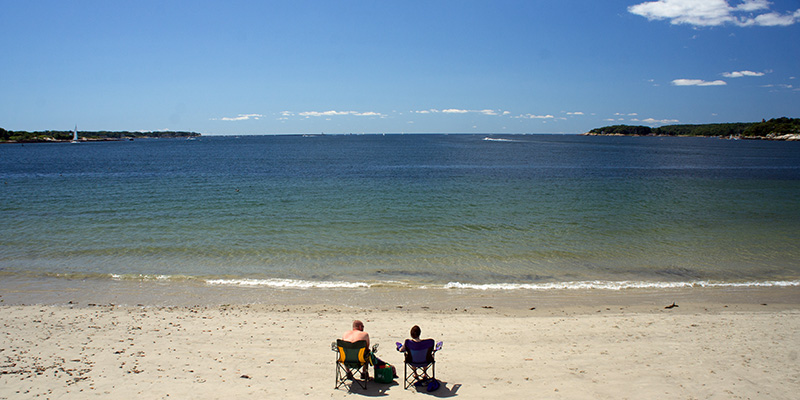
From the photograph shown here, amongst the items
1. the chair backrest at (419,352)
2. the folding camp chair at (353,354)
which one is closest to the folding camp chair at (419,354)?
the chair backrest at (419,352)

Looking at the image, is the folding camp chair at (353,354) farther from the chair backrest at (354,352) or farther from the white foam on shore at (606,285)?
the white foam on shore at (606,285)

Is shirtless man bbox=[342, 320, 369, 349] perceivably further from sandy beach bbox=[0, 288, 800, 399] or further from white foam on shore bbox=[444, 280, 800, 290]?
white foam on shore bbox=[444, 280, 800, 290]

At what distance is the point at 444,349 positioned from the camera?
30.0 ft

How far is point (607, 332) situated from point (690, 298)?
4.86 m

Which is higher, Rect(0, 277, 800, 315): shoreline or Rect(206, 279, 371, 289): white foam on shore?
Rect(206, 279, 371, 289): white foam on shore

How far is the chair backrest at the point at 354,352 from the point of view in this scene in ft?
24.2

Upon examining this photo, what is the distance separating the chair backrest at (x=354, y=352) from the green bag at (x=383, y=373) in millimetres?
395

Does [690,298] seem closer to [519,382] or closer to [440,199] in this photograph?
[519,382]

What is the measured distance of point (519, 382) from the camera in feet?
25.0

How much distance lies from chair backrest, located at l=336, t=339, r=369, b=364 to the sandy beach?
517 millimetres

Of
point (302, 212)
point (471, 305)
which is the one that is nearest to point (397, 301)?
point (471, 305)

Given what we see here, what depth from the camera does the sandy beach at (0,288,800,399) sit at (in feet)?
24.2

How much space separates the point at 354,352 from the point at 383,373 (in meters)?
0.70

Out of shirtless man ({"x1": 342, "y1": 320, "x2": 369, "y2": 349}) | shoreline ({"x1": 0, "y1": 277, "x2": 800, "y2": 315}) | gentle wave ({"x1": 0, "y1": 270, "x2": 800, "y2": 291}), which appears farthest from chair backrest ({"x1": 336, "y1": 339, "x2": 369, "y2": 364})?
gentle wave ({"x1": 0, "y1": 270, "x2": 800, "y2": 291})
